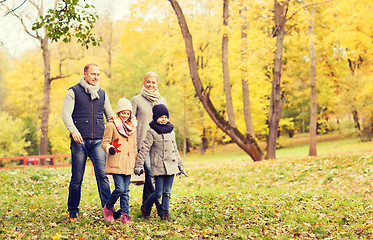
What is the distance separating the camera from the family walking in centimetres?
571

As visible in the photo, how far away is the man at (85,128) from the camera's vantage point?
19.2 ft

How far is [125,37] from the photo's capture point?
40750 millimetres

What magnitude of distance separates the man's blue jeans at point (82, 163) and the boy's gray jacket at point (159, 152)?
63 cm

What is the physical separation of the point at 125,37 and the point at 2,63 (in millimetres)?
14075

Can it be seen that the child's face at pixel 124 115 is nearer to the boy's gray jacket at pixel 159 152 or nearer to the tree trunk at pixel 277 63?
the boy's gray jacket at pixel 159 152

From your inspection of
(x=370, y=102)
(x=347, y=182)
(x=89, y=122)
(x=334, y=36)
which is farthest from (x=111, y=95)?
(x=89, y=122)

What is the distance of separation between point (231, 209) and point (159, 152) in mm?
2279

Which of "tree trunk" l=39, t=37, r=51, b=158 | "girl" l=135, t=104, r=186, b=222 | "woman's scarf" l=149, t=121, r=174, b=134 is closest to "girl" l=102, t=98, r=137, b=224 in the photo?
"girl" l=135, t=104, r=186, b=222

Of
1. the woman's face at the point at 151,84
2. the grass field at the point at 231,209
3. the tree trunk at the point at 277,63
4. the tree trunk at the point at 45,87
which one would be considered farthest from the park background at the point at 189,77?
the woman's face at the point at 151,84

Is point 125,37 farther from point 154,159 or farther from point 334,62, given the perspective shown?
point 154,159

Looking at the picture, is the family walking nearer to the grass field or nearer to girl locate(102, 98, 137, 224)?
girl locate(102, 98, 137, 224)

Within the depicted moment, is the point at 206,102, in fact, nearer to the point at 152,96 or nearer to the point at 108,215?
the point at 152,96

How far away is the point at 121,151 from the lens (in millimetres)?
5695

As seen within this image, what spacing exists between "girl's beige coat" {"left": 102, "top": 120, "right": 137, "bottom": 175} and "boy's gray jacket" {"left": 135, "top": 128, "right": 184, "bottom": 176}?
172 mm
